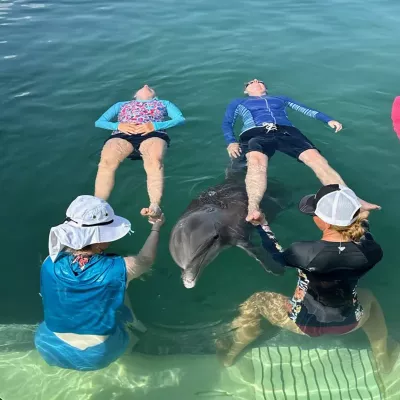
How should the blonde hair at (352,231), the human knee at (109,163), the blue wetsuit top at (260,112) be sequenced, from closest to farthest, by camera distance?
1. the blonde hair at (352,231)
2. the human knee at (109,163)
3. the blue wetsuit top at (260,112)

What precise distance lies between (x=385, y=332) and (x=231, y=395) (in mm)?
1773

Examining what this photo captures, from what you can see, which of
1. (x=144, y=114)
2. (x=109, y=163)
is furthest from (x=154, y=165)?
(x=144, y=114)

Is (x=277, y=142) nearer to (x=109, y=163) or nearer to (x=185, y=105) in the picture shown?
(x=109, y=163)

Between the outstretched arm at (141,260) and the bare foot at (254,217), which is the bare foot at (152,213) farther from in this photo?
the bare foot at (254,217)

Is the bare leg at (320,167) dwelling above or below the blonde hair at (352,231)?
below

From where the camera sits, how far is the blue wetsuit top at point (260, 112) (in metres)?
7.95

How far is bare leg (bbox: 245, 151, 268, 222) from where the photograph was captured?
20.5 ft

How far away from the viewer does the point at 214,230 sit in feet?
17.9

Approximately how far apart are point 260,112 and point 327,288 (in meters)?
4.58

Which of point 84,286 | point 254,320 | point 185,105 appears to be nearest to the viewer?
point 84,286

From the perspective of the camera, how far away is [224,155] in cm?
819

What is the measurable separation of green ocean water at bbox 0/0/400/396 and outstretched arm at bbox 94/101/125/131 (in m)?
0.61

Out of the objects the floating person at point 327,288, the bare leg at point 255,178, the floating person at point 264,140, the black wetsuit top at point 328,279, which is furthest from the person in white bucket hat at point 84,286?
the floating person at point 264,140

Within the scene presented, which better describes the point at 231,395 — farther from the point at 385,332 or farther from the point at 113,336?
the point at 385,332
